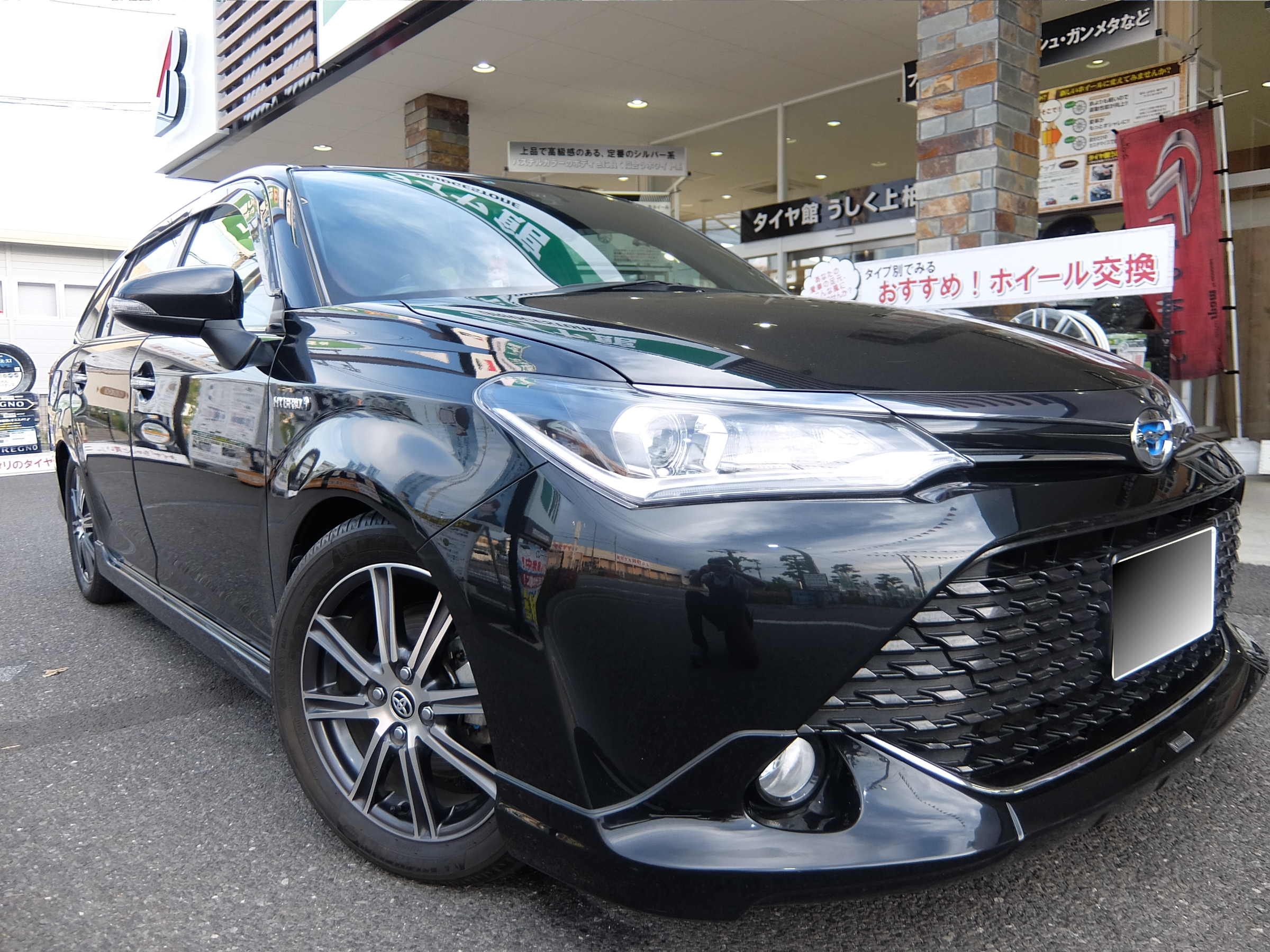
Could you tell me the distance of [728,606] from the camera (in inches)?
45.2

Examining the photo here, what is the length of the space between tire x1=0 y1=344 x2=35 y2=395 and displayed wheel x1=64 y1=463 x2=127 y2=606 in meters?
8.09

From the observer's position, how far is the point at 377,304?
1755 millimetres

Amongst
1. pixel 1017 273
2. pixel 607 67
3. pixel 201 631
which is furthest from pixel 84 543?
pixel 607 67

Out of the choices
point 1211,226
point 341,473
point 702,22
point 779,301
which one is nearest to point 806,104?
point 702,22

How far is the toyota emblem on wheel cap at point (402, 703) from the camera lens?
157cm

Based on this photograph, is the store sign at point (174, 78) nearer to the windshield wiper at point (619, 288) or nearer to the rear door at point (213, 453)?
the rear door at point (213, 453)

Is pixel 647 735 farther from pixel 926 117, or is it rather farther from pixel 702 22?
pixel 702 22

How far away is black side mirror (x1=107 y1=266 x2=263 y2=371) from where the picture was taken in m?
1.94

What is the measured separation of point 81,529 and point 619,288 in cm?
263

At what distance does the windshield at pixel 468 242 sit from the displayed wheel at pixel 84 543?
181cm

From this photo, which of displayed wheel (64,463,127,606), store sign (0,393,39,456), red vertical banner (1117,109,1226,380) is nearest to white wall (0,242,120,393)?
store sign (0,393,39,456)

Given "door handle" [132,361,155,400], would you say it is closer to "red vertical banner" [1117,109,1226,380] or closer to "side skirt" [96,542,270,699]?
"side skirt" [96,542,270,699]

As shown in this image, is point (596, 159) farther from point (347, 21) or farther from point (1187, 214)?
point (1187, 214)

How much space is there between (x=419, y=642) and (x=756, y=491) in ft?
2.20
